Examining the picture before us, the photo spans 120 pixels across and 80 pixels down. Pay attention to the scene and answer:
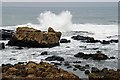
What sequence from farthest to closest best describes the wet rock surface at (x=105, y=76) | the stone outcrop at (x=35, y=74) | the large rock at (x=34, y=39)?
the large rock at (x=34, y=39) → the wet rock surface at (x=105, y=76) → the stone outcrop at (x=35, y=74)

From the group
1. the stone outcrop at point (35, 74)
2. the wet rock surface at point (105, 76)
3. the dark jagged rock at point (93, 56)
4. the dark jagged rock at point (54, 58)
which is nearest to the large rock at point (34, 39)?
the dark jagged rock at point (93, 56)

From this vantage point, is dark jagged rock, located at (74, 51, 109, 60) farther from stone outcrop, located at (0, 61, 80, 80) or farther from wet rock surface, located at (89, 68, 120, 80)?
stone outcrop, located at (0, 61, 80, 80)

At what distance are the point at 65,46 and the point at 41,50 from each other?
13.3 feet

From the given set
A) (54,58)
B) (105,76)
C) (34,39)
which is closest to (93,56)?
(54,58)

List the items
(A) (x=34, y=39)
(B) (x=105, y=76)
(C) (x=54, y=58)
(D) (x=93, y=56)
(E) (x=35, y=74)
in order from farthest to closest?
(A) (x=34, y=39) → (D) (x=93, y=56) → (C) (x=54, y=58) → (B) (x=105, y=76) → (E) (x=35, y=74)

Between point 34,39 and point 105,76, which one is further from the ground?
A: point 34,39

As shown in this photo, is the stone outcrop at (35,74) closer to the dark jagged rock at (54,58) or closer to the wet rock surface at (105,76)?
the wet rock surface at (105,76)

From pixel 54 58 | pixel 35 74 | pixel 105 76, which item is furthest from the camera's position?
pixel 54 58

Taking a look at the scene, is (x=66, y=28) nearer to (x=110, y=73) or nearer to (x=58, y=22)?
(x=58, y=22)

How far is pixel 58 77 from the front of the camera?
25.3 m

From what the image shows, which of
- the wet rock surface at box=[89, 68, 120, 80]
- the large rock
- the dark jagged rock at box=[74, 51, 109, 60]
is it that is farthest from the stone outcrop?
the large rock

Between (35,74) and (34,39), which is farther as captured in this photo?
(34,39)

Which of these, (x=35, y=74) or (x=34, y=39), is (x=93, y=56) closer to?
(x=34, y=39)

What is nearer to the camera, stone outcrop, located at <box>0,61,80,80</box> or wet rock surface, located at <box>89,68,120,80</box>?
stone outcrop, located at <box>0,61,80,80</box>
